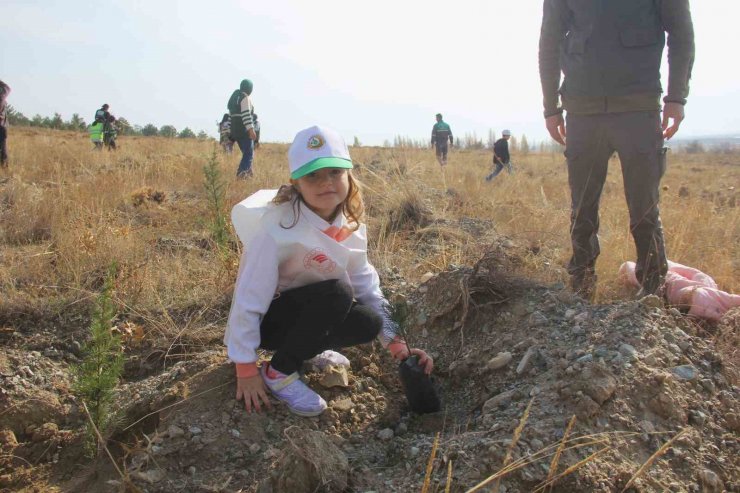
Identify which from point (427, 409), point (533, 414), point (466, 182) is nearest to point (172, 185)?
point (466, 182)

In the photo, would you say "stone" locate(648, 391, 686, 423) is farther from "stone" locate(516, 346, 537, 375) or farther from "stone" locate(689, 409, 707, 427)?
"stone" locate(516, 346, 537, 375)

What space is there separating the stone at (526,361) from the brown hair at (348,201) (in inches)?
33.7

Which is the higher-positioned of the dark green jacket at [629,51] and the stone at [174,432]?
the dark green jacket at [629,51]

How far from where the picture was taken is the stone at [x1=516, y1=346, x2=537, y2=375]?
2133 mm

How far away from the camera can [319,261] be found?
2139 mm

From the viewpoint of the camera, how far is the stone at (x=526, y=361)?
2.13 m

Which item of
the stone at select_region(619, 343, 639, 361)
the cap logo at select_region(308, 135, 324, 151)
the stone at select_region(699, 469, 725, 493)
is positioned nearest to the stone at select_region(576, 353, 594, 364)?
the stone at select_region(619, 343, 639, 361)

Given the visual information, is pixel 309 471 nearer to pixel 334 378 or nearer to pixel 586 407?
pixel 334 378

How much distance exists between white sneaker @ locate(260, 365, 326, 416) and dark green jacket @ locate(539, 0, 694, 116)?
6.59 feet

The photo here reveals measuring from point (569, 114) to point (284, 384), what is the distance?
208 cm

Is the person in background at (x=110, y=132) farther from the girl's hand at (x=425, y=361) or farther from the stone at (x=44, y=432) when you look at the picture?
the girl's hand at (x=425, y=361)

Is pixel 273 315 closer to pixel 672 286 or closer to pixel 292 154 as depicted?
pixel 292 154

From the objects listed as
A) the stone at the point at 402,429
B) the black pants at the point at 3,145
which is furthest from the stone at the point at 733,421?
the black pants at the point at 3,145

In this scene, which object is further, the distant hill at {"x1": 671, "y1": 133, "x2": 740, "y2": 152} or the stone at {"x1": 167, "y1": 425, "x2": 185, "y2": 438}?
the distant hill at {"x1": 671, "y1": 133, "x2": 740, "y2": 152}
